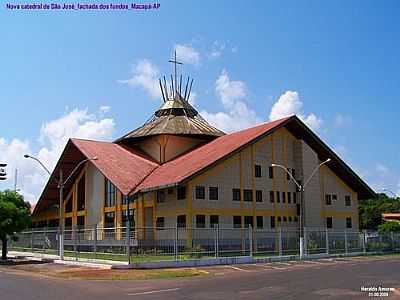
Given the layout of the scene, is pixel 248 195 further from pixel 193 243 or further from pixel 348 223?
pixel 348 223

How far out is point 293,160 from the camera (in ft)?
160

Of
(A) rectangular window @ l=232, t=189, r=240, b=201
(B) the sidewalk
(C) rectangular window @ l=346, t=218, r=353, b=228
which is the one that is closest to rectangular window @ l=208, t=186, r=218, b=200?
(A) rectangular window @ l=232, t=189, r=240, b=201

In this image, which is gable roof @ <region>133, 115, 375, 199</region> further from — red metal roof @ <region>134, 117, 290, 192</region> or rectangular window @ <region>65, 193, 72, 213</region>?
rectangular window @ <region>65, 193, 72, 213</region>

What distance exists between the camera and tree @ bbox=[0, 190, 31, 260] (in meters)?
36.2

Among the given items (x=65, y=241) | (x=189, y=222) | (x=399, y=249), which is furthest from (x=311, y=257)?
(x=65, y=241)

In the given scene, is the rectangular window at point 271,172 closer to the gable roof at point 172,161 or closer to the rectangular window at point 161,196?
the gable roof at point 172,161

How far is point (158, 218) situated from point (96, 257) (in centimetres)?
1253

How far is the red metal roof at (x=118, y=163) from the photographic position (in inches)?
1722

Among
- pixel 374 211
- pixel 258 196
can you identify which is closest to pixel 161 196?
pixel 258 196

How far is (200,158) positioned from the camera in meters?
44.1

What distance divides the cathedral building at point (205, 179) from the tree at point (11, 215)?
753 centimetres

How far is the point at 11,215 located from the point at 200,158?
15.6 metres

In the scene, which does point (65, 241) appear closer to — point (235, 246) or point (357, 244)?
point (235, 246)

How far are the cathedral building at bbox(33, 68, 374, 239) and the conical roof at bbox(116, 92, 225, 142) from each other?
0.13 meters
